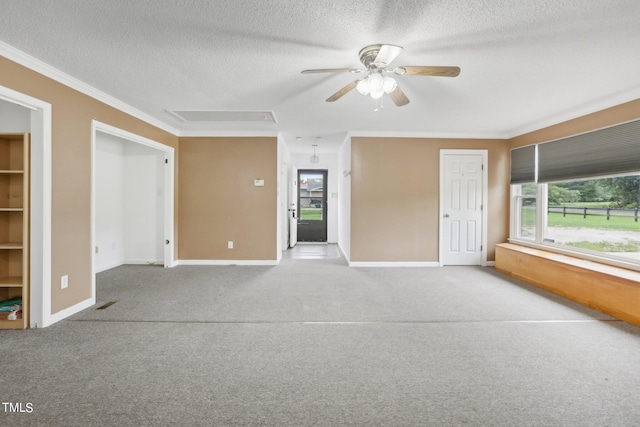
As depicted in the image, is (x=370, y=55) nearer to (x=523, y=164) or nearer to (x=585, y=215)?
(x=585, y=215)

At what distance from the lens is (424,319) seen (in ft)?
9.89

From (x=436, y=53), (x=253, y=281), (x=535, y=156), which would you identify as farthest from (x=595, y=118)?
(x=253, y=281)

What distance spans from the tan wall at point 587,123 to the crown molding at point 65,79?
227 inches

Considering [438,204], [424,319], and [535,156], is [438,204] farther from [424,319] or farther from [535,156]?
[424,319]

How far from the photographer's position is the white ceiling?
194cm

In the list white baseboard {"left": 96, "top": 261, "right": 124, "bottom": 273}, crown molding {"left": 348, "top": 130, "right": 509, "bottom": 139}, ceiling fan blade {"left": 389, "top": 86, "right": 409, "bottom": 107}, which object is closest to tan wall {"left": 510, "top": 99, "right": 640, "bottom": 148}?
crown molding {"left": 348, "top": 130, "right": 509, "bottom": 139}

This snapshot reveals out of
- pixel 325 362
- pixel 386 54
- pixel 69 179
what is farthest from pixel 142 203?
pixel 386 54

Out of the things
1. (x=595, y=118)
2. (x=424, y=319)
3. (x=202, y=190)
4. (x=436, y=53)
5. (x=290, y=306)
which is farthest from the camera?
(x=202, y=190)

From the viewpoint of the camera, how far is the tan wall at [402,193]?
541 cm

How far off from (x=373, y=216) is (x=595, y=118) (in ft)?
10.4

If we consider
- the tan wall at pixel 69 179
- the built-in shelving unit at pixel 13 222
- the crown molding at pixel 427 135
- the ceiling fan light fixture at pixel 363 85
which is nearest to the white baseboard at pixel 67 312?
the tan wall at pixel 69 179

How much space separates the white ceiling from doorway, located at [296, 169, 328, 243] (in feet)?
14.5

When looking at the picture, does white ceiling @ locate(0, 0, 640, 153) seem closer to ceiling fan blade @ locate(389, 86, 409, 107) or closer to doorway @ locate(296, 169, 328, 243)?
ceiling fan blade @ locate(389, 86, 409, 107)

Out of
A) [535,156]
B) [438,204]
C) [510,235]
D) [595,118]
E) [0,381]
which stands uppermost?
[595,118]
